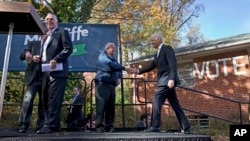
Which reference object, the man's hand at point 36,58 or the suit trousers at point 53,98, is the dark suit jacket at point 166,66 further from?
the man's hand at point 36,58

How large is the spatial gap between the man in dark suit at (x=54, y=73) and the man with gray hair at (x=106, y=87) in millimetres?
1055

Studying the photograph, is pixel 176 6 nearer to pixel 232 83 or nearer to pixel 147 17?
pixel 147 17

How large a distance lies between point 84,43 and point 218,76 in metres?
7.42

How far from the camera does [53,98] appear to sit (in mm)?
3732

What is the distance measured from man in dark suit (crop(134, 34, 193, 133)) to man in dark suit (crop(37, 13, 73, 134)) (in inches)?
55.0

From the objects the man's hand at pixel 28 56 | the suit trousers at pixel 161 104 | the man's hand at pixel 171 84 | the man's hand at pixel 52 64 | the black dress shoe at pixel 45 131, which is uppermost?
the man's hand at pixel 28 56

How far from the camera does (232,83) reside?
12578mm

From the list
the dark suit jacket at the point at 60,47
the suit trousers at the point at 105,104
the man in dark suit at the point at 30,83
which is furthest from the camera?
the suit trousers at the point at 105,104

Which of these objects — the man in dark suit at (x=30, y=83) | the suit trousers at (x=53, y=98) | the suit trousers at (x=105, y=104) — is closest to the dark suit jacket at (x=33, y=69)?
the man in dark suit at (x=30, y=83)

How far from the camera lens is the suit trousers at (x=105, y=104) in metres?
4.86

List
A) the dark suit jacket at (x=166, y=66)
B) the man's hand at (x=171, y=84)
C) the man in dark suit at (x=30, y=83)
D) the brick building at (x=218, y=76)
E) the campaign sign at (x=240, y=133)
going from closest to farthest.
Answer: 1. the campaign sign at (x=240, y=133)
2. the man in dark suit at (x=30, y=83)
3. the man's hand at (x=171, y=84)
4. the dark suit jacket at (x=166, y=66)
5. the brick building at (x=218, y=76)

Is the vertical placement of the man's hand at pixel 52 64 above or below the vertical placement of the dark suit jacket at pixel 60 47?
below

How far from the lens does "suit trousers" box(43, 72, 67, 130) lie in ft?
12.1

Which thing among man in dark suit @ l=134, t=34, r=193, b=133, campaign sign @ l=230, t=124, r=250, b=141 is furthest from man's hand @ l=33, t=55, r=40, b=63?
campaign sign @ l=230, t=124, r=250, b=141
